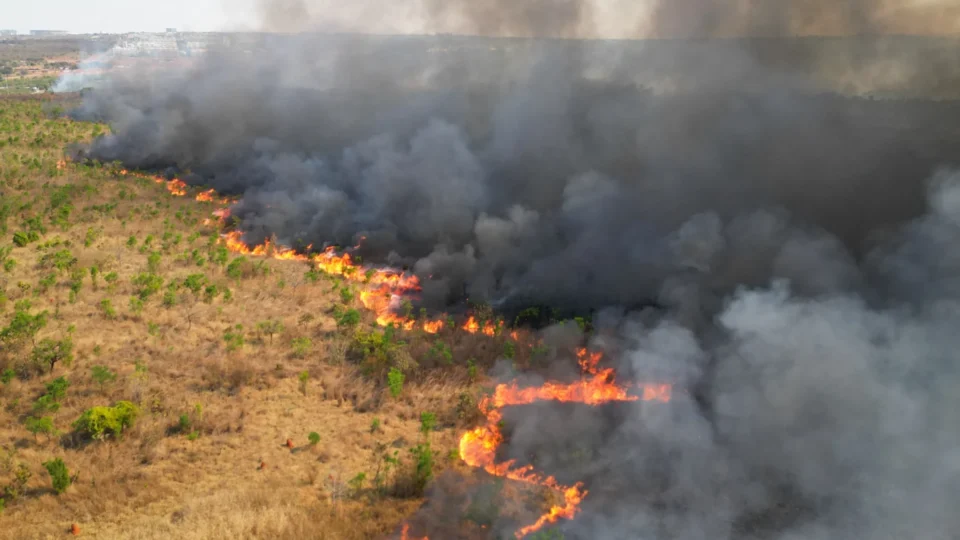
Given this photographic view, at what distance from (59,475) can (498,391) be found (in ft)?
37.6

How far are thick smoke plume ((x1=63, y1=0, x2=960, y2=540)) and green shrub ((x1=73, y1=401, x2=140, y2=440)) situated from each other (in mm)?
10715

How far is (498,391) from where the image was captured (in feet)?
58.0

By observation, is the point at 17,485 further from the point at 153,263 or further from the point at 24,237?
the point at 24,237

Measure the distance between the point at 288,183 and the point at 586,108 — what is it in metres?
20.2

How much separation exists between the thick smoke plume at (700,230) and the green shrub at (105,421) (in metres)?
10.7

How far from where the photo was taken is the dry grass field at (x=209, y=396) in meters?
12.8

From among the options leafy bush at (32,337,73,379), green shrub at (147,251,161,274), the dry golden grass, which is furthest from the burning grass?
green shrub at (147,251,161,274)

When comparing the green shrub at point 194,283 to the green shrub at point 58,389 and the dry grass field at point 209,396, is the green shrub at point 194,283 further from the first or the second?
the green shrub at point 58,389

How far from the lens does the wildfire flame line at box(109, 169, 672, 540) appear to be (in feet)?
44.7

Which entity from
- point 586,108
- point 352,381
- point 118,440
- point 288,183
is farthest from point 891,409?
point 288,183

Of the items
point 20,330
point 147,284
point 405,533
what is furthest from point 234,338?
point 405,533

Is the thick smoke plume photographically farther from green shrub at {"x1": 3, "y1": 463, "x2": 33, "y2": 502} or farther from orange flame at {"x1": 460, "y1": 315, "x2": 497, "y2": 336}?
green shrub at {"x1": 3, "y1": 463, "x2": 33, "y2": 502}

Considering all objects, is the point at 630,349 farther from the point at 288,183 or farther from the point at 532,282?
the point at 288,183

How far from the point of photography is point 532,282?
24.4 m
